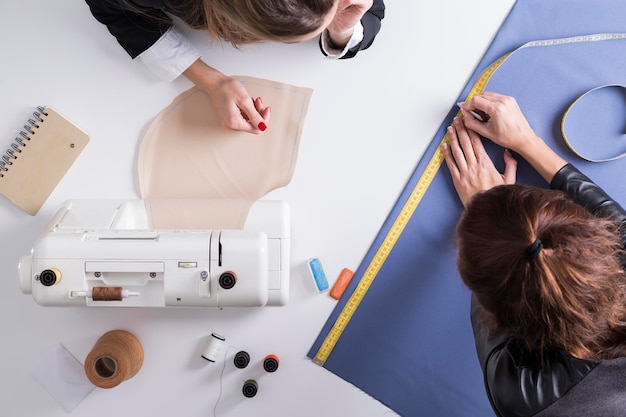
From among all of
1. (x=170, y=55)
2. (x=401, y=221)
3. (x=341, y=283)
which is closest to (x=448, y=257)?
(x=401, y=221)

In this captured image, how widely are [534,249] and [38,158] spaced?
121 cm

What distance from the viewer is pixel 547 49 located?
1357 mm

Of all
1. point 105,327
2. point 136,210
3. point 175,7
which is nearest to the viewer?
point 175,7

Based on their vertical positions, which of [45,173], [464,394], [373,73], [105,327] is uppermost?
[373,73]

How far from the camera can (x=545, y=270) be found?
0.88 meters

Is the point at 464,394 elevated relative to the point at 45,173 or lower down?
lower down

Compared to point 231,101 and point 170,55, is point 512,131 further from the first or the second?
point 170,55

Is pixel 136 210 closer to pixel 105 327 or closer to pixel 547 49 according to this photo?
pixel 105 327

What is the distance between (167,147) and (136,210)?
0.19m

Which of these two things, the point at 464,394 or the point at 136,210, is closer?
the point at 136,210

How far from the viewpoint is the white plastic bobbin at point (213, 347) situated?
1.35m

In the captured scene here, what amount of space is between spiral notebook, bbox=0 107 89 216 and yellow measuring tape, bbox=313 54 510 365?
33.0 inches

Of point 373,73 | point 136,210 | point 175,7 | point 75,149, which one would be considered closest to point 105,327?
point 136,210

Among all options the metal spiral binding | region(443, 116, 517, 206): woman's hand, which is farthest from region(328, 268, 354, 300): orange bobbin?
the metal spiral binding
